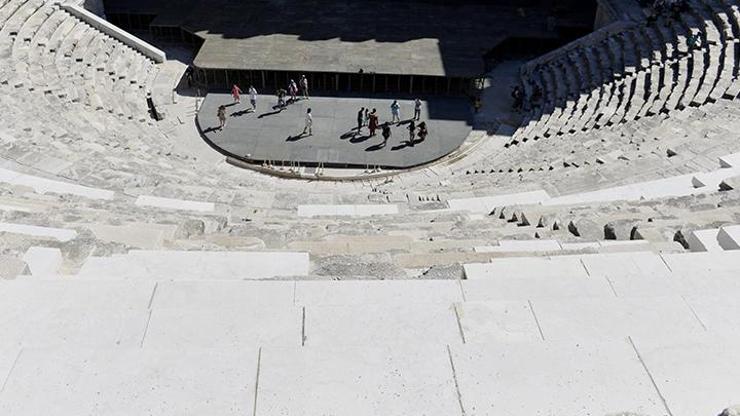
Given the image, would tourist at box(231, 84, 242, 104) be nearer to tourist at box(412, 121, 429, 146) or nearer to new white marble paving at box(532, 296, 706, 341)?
tourist at box(412, 121, 429, 146)

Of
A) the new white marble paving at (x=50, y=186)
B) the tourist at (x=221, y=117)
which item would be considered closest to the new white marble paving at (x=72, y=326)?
the new white marble paving at (x=50, y=186)

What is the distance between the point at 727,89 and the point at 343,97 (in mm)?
14410

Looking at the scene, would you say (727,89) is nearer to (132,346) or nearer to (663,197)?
(663,197)

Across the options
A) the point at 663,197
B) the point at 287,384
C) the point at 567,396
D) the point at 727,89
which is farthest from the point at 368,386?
the point at 727,89

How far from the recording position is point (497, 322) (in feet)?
20.0

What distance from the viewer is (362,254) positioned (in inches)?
364

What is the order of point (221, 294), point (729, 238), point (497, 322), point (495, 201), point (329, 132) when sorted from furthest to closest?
point (329, 132)
point (495, 201)
point (729, 238)
point (221, 294)
point (497, 322)

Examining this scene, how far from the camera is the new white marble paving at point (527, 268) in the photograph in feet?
24.8

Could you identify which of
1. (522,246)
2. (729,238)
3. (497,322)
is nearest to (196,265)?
(497,322)

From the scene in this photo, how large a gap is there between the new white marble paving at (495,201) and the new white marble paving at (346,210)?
4.71 feet

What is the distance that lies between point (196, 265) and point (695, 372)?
549 cm

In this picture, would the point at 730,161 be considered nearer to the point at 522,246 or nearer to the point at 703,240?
the point at 703,240

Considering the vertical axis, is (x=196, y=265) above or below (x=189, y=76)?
above

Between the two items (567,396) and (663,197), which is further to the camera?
(663,197)
